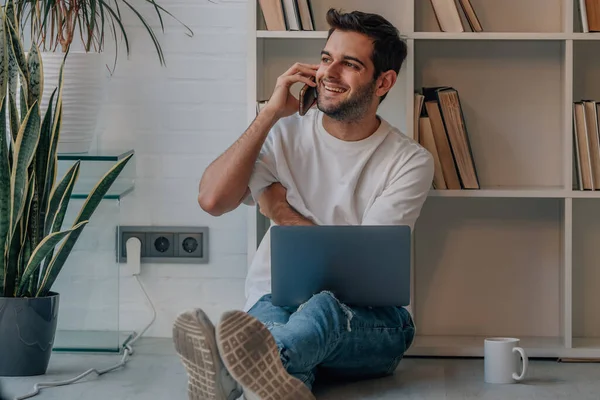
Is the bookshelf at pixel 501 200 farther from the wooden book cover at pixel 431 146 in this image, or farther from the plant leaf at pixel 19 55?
the plant leaf at pixel 19 55

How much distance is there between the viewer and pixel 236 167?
2.61 metres

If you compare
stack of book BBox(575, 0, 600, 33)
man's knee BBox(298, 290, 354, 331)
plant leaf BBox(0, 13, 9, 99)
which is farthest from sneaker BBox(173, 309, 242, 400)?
stack of book BBox(575, 0, 600, 33)

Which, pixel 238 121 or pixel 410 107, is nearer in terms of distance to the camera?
pixel 410 107

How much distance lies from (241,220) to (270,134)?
50 cm

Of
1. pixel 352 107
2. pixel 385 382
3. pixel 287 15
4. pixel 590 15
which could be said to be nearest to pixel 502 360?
pixel 385 382

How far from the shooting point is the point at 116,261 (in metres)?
2.90

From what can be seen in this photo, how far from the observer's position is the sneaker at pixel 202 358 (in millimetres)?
2018

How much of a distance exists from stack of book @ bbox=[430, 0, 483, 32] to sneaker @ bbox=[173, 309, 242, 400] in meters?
1.24

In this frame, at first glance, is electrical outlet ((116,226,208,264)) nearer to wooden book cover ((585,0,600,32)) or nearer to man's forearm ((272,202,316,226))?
man's forearm ((272,202,316,226))

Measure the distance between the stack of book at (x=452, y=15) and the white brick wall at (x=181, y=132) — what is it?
2.07 ft

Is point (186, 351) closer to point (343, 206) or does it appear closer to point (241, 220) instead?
point (343, 206)

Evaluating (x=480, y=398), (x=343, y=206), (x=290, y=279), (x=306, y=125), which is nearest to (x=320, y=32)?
(x=306, y=125)

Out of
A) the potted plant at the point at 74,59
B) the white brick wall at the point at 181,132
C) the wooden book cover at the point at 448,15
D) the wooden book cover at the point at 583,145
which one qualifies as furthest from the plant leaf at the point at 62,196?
the wooden book cover at the point at 583,145

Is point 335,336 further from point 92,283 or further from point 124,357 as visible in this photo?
point 92,283
